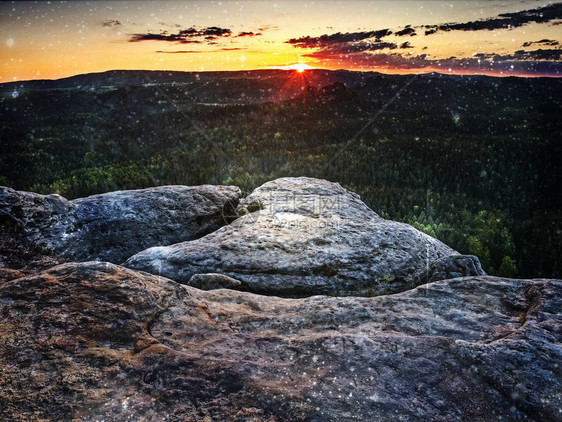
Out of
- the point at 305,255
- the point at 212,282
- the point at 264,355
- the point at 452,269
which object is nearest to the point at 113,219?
the point at 212,282

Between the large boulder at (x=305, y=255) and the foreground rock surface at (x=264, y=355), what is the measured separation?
63.9 inches

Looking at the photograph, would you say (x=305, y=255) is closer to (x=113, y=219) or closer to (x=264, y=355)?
(x=264, y=355)

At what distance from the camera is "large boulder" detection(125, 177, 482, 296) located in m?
5.92

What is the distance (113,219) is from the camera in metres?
8.52

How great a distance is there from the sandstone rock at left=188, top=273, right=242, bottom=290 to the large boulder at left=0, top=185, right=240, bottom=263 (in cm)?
354

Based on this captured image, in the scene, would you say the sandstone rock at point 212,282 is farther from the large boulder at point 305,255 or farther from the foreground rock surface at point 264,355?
the foreground rock surface at point 264,355

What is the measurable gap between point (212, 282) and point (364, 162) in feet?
64.6

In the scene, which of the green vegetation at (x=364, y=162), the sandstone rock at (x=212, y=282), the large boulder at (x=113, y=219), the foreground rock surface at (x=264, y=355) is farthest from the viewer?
the green vegetation at (x=364, y=162)

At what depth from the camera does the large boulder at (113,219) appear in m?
7.37

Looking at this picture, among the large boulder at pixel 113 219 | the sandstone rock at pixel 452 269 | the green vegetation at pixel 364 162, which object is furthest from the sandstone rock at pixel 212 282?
the green vegetation at pixel 364 162

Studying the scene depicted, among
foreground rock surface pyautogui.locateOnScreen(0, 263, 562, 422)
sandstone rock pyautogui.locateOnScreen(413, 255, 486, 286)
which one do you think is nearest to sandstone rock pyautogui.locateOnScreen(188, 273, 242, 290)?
foreground rock surface pyautogui.locateOnScreen(0, 263, 562, 422)

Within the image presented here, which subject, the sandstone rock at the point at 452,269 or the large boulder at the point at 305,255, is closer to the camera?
the sandstone rock at the point at 452,269

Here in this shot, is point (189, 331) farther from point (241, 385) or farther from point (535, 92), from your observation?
point (535, 92)

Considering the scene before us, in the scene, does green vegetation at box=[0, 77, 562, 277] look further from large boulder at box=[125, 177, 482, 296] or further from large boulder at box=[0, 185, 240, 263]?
large boulder at box=[0, 185, 240, 263]
